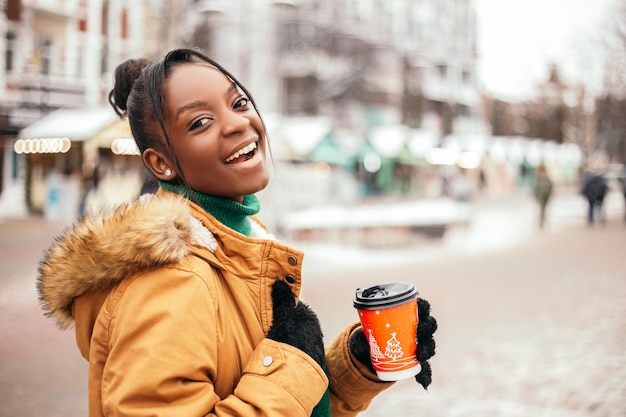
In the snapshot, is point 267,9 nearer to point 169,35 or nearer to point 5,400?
point 169,35

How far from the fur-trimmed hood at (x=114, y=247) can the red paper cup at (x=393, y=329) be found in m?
0.45

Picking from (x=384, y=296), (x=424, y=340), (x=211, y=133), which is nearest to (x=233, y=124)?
(x=211, y=133)

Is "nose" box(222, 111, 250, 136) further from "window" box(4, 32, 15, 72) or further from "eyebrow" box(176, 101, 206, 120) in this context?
"window" box(4, 32, 15, 72)

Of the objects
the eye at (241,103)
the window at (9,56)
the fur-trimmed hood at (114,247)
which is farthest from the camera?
the window at (9,56)

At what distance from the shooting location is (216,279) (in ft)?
5.12

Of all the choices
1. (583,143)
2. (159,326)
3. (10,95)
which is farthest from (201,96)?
(583,143)

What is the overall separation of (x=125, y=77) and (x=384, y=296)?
0.90 m

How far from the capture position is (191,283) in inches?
57.9

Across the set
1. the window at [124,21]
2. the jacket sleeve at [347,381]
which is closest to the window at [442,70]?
the window at [124,21]

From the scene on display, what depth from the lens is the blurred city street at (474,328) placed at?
207 inches

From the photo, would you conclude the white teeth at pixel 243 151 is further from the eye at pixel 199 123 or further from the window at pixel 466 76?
the window at pixel 466 76

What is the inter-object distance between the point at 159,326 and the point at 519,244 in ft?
53.4

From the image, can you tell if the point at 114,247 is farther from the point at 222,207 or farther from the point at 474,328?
the point at 474,328

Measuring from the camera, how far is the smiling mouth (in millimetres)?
1690
